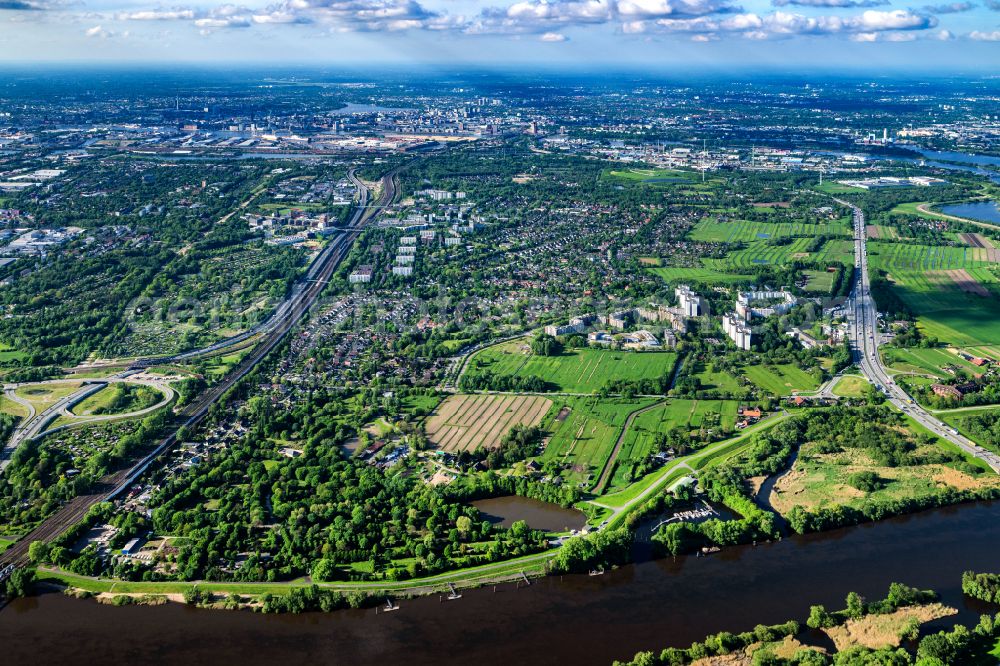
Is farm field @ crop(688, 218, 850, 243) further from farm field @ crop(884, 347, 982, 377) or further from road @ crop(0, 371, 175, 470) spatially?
road @ crop(0, 371, 175, 470)

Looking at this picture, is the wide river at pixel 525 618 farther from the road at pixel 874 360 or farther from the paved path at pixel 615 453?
the road at pixel 874 360

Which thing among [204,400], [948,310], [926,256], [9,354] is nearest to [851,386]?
[948,310]

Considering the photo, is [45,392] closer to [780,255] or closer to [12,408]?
[12,408]

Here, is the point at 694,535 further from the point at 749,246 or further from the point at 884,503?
the point at 749,246

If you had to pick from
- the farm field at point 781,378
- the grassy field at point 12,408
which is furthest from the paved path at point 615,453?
the grassy field at point 12,408

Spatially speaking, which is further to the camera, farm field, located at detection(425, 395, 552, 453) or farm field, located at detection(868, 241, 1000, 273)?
farm field, located at detection(868, 241, 1000, 273)

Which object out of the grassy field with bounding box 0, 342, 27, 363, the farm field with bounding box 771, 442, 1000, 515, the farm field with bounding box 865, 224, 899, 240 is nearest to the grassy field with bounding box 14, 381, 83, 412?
the grassy field with bounding box 0, 342, 27, 363
